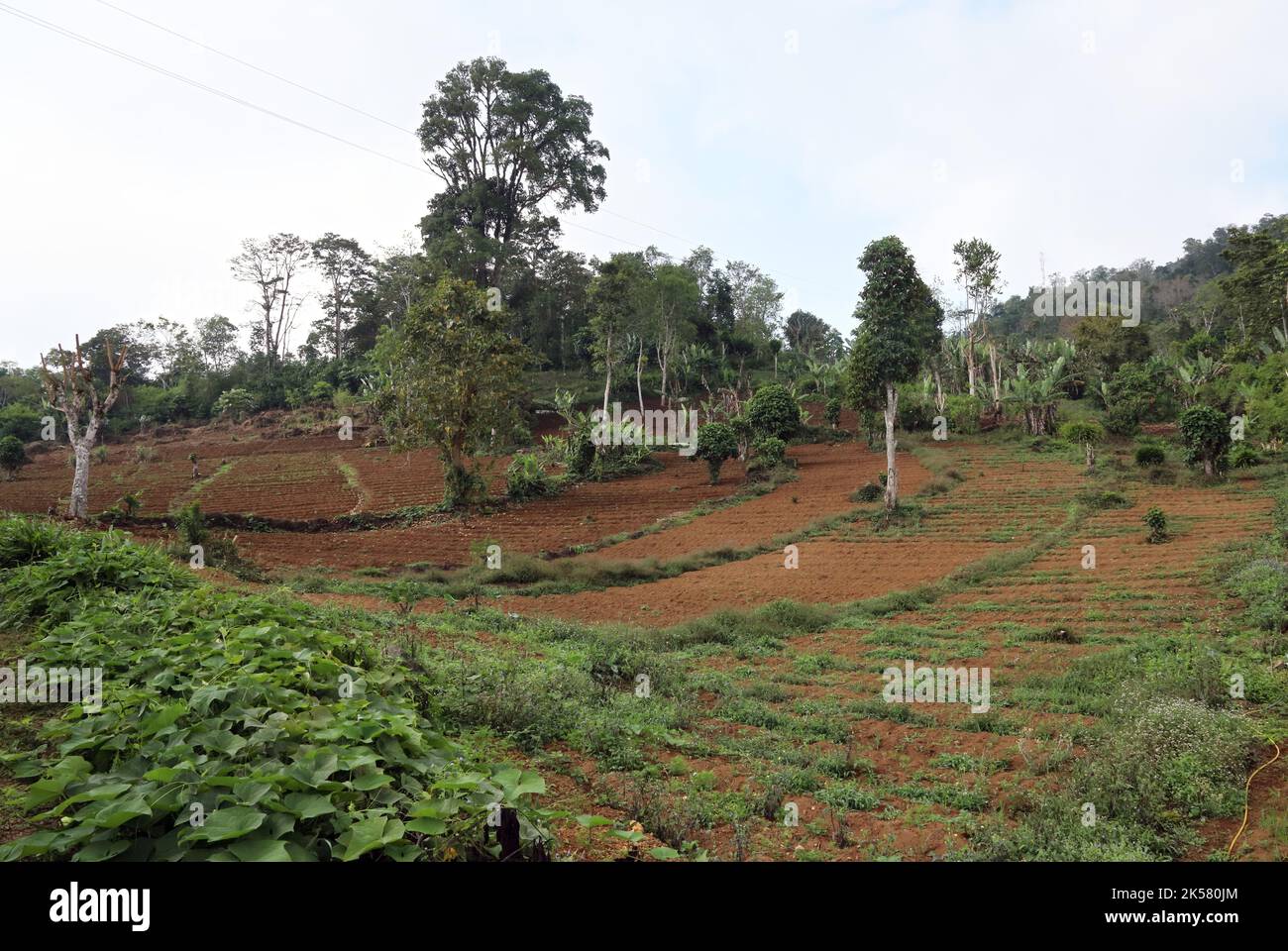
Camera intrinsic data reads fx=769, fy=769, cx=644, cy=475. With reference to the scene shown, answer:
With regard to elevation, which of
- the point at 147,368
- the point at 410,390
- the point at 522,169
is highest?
the point at 522,169

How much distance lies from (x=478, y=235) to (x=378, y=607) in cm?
3235

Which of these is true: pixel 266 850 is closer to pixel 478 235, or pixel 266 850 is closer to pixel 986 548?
pixel 986 548

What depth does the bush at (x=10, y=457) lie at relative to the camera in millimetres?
28250

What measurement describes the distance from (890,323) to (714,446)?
7786mm

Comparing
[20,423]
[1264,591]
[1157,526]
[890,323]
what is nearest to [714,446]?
[890,323]

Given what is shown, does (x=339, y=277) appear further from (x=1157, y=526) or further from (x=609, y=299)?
(x=1157, y=526)

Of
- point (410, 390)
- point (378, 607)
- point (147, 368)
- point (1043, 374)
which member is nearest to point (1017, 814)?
point (378, 607)

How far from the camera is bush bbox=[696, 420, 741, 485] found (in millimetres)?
26516

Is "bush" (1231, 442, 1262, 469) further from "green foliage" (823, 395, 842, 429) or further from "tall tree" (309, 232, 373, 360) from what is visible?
"tall tree" (309, 232, 373, 360)

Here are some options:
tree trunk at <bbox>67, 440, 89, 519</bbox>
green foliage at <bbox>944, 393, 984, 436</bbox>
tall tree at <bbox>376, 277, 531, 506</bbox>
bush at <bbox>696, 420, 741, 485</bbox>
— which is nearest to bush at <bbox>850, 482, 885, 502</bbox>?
bush at <bbox>696, 420, 741, 485</bbox>

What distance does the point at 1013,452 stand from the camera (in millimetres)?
28109

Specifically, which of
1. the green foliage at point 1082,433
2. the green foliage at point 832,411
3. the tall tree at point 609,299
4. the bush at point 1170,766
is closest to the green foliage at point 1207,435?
the green foliage at point 1082,433

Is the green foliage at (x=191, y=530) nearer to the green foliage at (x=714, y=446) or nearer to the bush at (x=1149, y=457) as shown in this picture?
the green foliage at (x=714, y=446)

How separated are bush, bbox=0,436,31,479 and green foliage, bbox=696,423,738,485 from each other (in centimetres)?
2533
